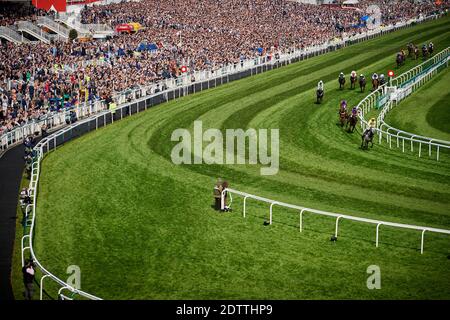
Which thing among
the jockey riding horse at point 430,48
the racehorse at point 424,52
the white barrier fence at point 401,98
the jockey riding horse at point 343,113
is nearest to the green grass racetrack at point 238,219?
the jockey riding horse at point 343,113

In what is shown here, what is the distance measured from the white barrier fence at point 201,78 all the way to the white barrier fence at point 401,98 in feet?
39.4

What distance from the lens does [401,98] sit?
48.4 meters

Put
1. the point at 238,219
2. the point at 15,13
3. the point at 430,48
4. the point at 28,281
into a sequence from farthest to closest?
the point at 15,13 → the point at 430,48 → the point at 238,219 → the point at 28,281

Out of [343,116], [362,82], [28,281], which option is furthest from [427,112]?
[28,281]

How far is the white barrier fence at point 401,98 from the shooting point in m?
35.2

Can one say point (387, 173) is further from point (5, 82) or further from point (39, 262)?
point (5, 82)

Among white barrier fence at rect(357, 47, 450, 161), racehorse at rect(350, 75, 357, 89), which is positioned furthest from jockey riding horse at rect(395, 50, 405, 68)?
racehorse at rect(350, 75, 357, 89)

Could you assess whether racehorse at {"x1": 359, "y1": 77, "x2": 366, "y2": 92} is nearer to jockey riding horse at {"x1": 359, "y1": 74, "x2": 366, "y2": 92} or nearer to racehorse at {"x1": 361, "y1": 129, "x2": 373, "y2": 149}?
jockey riding horse at {"x1": 359, "y1": 74, "x2": 366, "y2": 92}

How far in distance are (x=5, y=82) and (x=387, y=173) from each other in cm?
2513

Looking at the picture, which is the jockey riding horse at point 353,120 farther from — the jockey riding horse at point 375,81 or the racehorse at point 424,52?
the racehorse at point 424,52

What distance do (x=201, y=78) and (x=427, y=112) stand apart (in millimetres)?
17198

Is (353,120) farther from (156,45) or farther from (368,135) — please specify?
(156,45)

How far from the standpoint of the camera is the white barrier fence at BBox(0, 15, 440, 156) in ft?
130
